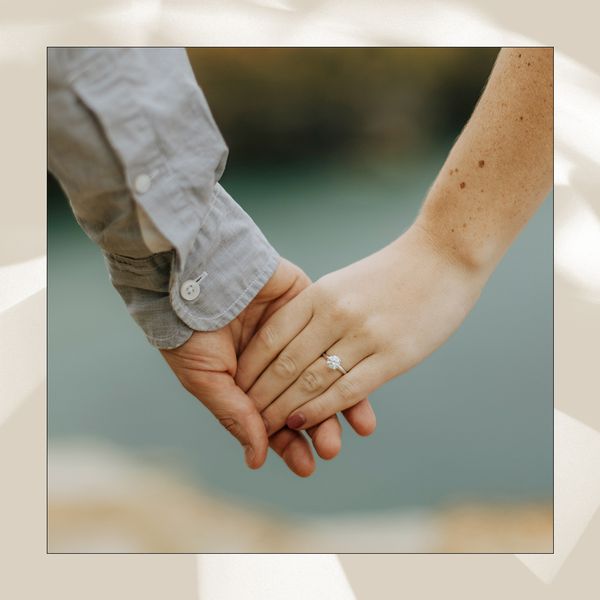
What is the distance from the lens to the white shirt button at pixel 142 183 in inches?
32.2

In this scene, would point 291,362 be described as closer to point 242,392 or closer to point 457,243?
point 242,392

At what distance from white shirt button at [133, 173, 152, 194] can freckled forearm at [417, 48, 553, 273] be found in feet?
1.20

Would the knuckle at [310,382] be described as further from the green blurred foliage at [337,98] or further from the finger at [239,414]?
the green blurred foliage at [337,98]

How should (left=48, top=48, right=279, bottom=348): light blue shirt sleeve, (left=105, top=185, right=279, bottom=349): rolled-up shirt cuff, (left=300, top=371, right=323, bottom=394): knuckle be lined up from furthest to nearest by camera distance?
(left=300, top=371, right=323, bottom=394): knuckle < (left=105, top=185, right=279, bottom=349): rolled-up shirt cuff < (left=48, top=48, right=279, bottom=348): light blue shirt sleeve

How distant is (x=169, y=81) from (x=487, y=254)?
1.48ft

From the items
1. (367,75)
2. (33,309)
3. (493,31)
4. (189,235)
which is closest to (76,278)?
(33,309)

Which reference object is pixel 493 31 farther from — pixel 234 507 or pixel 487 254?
pixel 234 507

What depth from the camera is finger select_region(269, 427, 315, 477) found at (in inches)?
40.3

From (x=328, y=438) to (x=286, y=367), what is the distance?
0.11m

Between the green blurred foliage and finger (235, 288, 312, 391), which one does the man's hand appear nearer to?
finger (235, 288, 312, 391)

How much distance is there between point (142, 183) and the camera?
2.69ft

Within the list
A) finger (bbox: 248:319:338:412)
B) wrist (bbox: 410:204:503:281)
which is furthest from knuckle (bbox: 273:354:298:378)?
wrist (bbox: 410:204:503:281)

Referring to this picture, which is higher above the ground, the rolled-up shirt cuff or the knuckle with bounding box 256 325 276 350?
the rolled-up shirt cuff

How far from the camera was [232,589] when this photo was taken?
914mm
